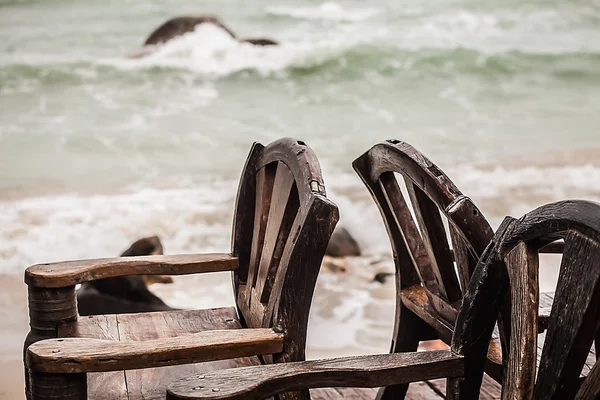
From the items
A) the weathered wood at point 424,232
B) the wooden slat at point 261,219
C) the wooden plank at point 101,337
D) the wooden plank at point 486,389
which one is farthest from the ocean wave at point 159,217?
the weathered wood at point 424,232

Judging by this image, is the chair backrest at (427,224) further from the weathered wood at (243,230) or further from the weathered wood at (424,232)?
the weathered wood at (243,230)

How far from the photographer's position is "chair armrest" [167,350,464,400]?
4.10 ft

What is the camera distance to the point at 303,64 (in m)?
6.33

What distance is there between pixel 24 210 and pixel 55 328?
3095mm

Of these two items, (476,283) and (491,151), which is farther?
(491,151)

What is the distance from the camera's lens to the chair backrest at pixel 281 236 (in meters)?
1.54

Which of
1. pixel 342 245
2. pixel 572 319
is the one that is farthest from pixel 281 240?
pixel 342 245

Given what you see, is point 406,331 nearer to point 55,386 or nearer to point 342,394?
point 342,394

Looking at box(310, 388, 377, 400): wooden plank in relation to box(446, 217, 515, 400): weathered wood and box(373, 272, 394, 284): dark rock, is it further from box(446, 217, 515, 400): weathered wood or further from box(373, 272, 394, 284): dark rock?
box(373, 272, 394, 284): dark rock

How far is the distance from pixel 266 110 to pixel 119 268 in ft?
13.8

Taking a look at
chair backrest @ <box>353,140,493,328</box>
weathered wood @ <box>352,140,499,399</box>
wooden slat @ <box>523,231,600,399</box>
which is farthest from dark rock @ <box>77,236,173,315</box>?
wooden slat @ <box>523,231,600,399</box>

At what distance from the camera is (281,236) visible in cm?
179

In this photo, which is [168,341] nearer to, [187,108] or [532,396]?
[532,396]

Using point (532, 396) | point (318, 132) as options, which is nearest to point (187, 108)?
point (318, 132)
